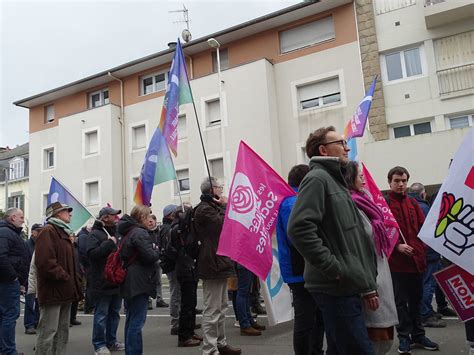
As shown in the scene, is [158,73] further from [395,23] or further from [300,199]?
[300,199]

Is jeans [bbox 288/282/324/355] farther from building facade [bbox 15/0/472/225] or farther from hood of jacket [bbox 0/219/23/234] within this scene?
building facade [bbox 15/0/472/225]

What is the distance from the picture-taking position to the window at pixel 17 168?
43156 mm

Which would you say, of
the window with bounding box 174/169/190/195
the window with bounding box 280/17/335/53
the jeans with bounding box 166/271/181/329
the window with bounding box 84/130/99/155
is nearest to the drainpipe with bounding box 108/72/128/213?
the window with bounding box 84/130/99/155

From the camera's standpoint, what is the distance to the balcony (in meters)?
16.7

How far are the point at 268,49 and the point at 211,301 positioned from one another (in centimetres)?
1819

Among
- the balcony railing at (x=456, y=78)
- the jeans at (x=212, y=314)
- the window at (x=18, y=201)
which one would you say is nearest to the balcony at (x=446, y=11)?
the balcony railing at (x=456, y=78)

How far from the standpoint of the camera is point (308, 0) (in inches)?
813

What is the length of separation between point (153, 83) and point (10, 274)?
68.5 ft

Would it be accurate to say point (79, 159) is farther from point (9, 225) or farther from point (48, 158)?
point (9, 225)

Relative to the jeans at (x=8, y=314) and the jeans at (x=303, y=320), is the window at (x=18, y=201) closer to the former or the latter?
the jeans at (x=8, y=314)

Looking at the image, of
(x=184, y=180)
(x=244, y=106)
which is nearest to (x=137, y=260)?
(x=244, y=106)

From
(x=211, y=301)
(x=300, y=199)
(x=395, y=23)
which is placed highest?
(x=395, y=23)

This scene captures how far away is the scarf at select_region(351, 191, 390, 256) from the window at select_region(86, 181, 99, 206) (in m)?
24.3

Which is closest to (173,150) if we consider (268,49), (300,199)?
(300,199)
